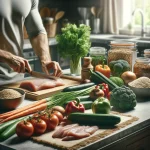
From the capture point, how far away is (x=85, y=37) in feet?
10.4

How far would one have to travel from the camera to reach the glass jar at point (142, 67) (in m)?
2.85

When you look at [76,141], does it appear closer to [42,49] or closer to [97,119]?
[97,119]

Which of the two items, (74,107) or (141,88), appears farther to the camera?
(141,88)

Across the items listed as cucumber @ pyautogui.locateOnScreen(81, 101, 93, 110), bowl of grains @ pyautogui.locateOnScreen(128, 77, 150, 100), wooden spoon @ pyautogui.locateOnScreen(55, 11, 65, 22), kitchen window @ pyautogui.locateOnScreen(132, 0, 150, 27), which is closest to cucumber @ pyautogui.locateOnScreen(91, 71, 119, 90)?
bowl of grains @ pyautogui.locateOnScreen(128, 77, 150, 100)

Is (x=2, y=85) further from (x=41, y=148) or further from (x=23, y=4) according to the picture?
(x=41, y=148)

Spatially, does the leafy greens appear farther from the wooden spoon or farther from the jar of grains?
the wooden spoon

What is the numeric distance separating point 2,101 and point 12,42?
2.96 ft

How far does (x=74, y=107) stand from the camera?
7.14 ft

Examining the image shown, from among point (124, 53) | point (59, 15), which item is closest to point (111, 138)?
point (124, 53)

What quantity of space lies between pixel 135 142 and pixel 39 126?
546 mm

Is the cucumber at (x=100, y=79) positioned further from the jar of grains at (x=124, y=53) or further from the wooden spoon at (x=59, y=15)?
the wooden spoon at (x=59, y=15)

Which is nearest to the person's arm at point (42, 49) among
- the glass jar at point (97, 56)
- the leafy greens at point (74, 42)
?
the leafy greens at point (74, 42)

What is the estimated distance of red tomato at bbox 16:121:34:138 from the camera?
73.7 inches

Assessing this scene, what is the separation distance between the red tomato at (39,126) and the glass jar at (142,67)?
1136mm
